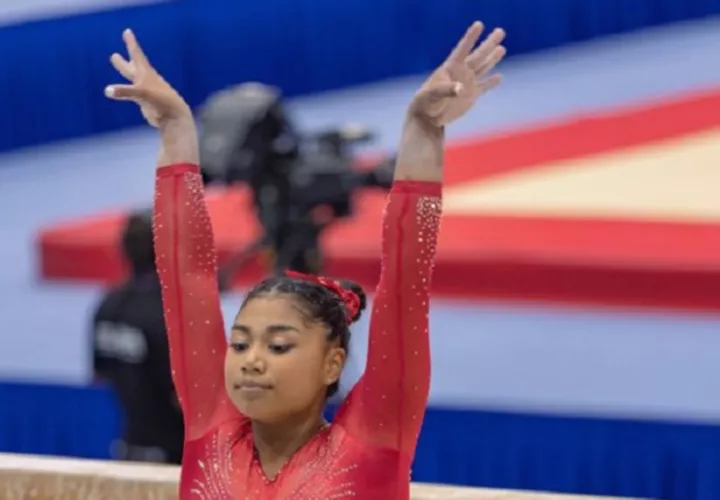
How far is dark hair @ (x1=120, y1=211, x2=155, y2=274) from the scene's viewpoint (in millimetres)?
3182

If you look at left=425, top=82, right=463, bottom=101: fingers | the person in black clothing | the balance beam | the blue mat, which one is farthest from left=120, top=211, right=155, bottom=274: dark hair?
the blue mat

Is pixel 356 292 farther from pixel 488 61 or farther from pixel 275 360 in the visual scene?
pixel 488 61

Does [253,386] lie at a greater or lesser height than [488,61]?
lesser

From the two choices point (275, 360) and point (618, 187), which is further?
point (618, 187)

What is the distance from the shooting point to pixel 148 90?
1.56 meters

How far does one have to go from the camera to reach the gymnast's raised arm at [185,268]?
1573 mm

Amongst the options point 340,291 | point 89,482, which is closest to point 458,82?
point 340,291

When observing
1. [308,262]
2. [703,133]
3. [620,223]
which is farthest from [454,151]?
[308,262]

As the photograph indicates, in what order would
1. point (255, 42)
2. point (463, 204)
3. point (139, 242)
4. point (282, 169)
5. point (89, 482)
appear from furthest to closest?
1. point (255, 42)
2. point (463, 204)
3. point (139, 242)
4. point (282, 169)
5. point (89, 482)

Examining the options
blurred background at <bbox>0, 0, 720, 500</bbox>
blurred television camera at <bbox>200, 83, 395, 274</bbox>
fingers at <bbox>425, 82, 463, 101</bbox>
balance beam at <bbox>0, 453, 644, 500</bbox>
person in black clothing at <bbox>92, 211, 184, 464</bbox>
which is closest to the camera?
fingers at <bbox>425, 82, 463, 101</bbox>

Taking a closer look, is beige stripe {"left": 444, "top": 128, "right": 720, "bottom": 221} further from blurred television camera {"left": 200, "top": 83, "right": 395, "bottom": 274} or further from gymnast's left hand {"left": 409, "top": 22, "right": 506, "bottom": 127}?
gymnast's left hand {"left": 409, "top": 22, "right": 506, "bottom": 127}

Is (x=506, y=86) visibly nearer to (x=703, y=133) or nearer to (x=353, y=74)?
(x=353, y=74)

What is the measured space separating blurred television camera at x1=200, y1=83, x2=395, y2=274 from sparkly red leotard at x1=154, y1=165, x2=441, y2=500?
4.29 feet

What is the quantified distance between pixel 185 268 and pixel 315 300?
0.53ft
